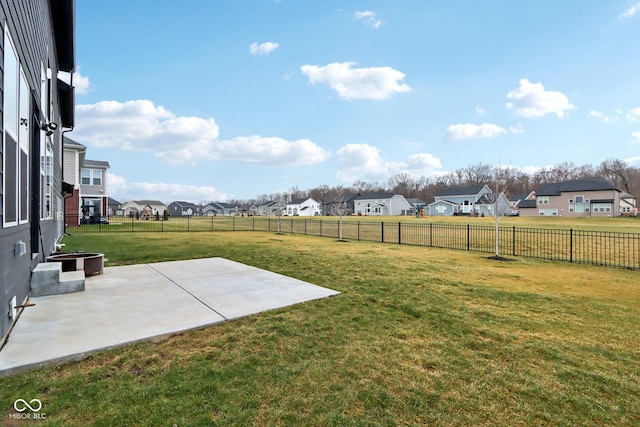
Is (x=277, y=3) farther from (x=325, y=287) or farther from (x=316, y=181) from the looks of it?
(x=316, y=181)

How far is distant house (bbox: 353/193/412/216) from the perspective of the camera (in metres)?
64.0

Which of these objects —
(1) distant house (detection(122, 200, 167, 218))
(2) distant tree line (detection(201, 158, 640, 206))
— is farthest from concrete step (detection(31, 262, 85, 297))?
(1) distant house (detection(122, 200, 167, 218))

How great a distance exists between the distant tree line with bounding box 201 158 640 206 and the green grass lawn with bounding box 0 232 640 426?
127ft

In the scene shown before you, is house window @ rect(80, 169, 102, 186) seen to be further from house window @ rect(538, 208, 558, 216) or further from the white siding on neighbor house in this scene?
house window @ rect(538, 208, 558, 216)

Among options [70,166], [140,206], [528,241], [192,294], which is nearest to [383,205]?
[528,241]

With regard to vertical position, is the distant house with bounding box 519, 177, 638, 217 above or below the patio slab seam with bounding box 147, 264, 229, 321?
above

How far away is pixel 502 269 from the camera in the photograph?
25.9ft

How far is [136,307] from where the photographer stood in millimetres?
4266

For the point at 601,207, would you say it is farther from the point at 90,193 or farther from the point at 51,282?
the point at 90,193

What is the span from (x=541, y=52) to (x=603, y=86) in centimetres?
474

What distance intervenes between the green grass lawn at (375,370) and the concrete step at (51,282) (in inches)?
111

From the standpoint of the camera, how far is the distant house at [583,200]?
4144 centimetres

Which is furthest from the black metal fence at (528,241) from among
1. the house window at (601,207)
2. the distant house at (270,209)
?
the distant house at (270,209)

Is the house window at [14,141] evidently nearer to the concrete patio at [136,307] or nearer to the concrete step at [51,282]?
Answer: the concrete step at [51,282]
